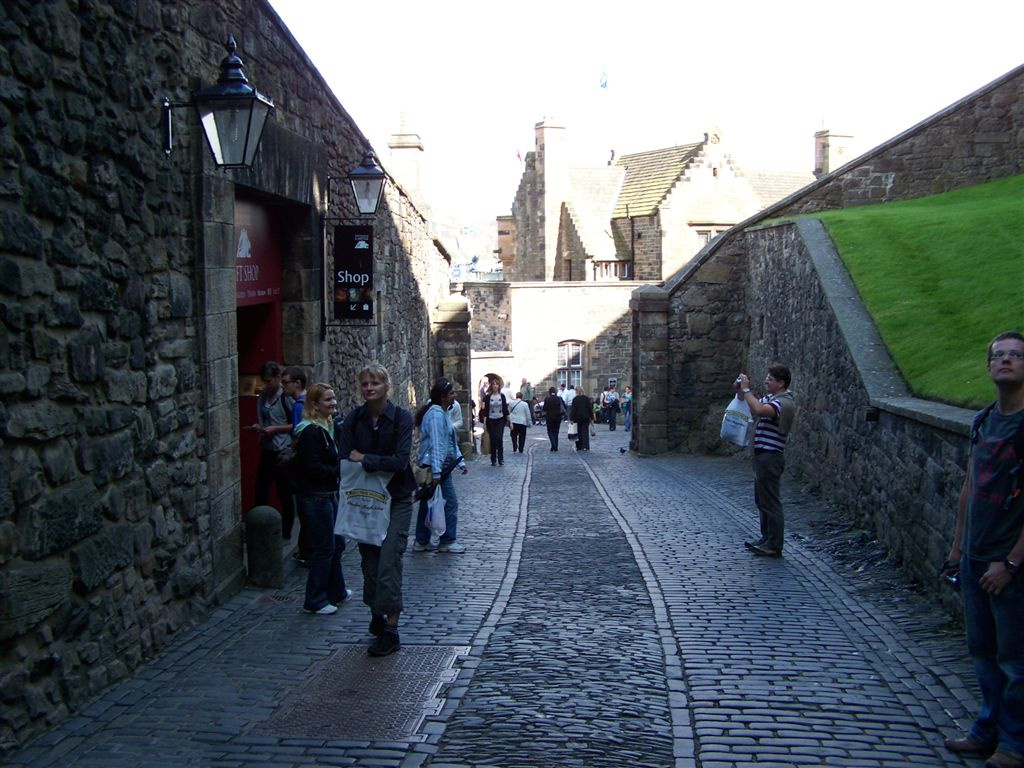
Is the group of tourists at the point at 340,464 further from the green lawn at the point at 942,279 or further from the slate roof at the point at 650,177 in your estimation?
the slate roof at the point at 650,177

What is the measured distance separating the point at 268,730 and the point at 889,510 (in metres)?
6.06

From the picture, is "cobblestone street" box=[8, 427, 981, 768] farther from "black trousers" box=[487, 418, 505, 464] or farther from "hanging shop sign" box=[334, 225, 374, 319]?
"black trousers" box=[487, 418, 505, 464]

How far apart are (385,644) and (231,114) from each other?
11.6 feet

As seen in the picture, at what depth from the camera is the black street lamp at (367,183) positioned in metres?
11.6

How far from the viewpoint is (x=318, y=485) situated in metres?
7.56

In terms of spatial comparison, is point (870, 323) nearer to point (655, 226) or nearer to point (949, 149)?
point (949, 149)

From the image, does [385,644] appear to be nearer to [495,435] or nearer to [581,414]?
[495,435]

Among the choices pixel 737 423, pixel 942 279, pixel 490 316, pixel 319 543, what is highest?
pixel 942 279

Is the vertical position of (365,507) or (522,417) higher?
(365,507)

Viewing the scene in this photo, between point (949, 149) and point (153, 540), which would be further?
point (949, 149)

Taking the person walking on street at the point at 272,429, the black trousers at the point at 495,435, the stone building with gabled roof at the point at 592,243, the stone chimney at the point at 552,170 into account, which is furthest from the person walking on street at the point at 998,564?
the stone chimney at the point at 552,170

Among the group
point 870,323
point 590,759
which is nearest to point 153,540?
point 590,759

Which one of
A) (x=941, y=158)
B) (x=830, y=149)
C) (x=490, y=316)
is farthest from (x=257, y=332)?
(x=830, y=149)

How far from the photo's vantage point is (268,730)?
5273mm
